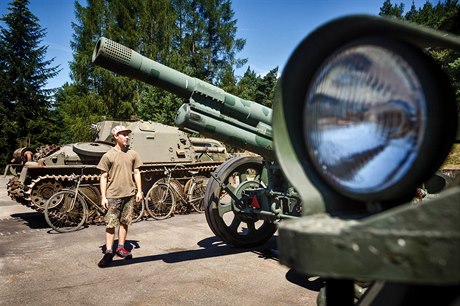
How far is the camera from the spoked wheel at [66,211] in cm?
751

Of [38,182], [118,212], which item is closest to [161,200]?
[38,182]

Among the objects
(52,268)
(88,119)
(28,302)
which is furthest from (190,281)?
(88,119)

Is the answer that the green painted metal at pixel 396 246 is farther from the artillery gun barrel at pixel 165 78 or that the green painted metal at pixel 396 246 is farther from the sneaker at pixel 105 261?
the sneaker at pixel 105 261

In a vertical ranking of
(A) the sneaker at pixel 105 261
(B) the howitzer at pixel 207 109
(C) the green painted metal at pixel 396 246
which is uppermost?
(B) the howitzer at pixel 207 109

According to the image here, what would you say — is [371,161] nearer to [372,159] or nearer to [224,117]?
[372,159]

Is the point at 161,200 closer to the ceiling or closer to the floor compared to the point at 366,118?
closer to the floor

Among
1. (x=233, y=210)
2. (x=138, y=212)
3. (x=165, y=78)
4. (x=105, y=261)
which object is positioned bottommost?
(x=138, y=212)

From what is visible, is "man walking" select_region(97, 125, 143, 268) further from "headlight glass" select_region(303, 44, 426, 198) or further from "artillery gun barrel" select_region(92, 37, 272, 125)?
"headlight glass" select_region(303, 44, 426, 198)

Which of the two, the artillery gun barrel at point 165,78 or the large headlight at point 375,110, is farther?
the artillery gun barrel at point 165,78

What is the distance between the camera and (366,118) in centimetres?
93

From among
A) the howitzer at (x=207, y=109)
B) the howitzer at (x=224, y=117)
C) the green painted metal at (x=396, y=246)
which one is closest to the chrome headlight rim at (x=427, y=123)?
the green painted metal at (x=396, y=246)

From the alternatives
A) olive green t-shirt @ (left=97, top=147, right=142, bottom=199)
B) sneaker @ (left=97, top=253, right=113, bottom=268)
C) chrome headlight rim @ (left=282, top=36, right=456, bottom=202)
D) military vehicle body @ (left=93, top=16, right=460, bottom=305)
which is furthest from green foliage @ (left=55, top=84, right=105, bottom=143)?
chrome headlight rim @ (left=282, top=36, right=456, bottom=202)

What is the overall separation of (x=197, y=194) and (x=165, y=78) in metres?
5.97

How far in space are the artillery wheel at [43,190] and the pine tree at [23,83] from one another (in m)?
21.8
